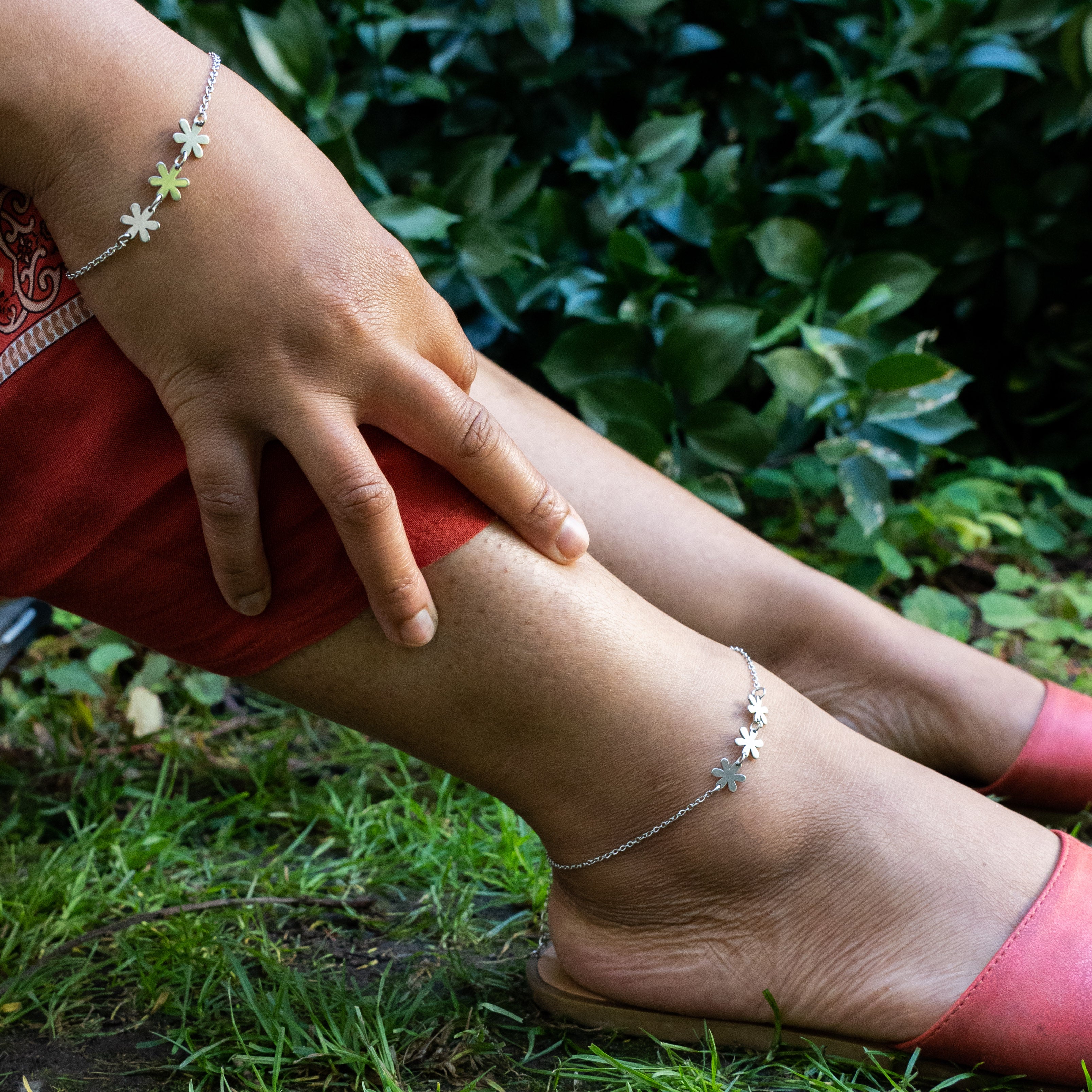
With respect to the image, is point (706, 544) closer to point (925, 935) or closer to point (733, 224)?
point (925, 935)

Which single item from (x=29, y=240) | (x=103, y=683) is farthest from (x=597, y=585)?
(x=103, y=683)

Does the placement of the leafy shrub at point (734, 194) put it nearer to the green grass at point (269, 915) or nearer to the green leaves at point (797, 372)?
the green leaves at point (797, 372)

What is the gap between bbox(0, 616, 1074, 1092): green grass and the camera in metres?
0.79

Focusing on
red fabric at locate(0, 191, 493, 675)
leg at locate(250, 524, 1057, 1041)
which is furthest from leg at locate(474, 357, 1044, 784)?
red fabric at locate(0, 191, 493, 675)

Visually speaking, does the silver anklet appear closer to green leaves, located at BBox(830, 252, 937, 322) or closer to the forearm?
the forearm

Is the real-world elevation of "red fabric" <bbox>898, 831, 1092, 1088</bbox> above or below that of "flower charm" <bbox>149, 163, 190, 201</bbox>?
below

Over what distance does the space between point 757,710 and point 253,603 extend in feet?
1.29

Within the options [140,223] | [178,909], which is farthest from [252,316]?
[178,909]

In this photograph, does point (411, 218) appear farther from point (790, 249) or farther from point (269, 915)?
point (269, 915)

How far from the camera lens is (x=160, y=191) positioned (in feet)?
2.19

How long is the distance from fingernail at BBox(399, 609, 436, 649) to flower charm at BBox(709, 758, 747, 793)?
0.25 metres

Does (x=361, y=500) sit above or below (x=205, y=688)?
above

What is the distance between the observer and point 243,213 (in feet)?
→ 2.20

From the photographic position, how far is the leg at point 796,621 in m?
1.10
